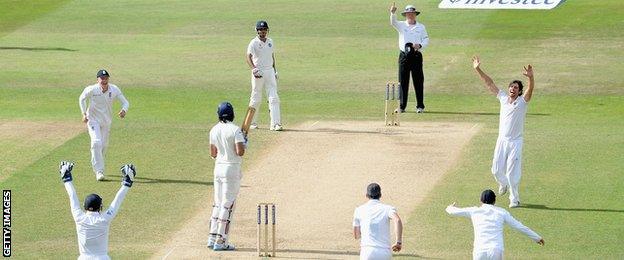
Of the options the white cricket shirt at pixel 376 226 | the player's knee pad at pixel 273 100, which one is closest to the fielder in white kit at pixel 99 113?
the player's knee pad at pixel 273 100

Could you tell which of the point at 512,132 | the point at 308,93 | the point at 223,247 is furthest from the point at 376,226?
the point at 308,93

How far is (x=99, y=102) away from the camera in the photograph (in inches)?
960

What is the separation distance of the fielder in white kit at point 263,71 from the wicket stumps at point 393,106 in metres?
2.21

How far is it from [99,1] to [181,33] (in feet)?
23.3

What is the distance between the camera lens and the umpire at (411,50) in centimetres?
2986

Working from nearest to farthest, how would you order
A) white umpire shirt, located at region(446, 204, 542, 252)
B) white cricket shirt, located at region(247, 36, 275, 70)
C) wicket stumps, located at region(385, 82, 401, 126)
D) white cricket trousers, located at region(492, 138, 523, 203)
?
white umpire shirt, located at region(446, 204, 542, 252)
white cricket trousers, located at region(492, 138, 523, 203)
white cricket shirt, located at region(247, 36, 275, 70)
wicket stumps, located at region(385, 82, 401, 126)

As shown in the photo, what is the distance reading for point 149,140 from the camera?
27422 mm

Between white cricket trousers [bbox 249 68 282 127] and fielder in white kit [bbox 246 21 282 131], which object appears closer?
fielder in white kit [bbox 246 21 282 131]

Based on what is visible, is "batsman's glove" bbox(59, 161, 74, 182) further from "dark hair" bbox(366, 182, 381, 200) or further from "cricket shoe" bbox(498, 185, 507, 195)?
"cricket shoe" bbox(498, 185, 507, 195)

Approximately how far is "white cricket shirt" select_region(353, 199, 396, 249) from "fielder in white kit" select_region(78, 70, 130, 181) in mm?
8071

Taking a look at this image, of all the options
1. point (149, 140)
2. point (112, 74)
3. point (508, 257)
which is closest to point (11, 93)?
point (112, 74)

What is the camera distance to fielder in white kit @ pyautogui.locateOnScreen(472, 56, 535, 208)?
21891 millimetres

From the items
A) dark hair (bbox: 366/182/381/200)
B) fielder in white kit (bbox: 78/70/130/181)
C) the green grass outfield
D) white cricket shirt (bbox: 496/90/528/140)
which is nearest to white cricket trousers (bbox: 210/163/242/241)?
the green grass outfield

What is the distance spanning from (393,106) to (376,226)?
11403 mm
